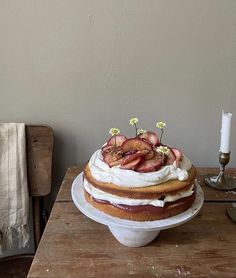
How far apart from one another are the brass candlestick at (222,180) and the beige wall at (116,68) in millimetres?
206

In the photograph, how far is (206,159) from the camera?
1294 millimetres

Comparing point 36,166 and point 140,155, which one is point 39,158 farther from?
point 140,155

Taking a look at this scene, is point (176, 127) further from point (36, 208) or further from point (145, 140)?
point (36, 208)

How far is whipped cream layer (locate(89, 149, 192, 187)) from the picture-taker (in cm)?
71

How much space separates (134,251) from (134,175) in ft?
0.61

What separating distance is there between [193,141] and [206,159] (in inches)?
3.6

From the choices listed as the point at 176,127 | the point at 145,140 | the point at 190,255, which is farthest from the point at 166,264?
the point at 176,127

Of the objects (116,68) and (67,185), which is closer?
(67,185)

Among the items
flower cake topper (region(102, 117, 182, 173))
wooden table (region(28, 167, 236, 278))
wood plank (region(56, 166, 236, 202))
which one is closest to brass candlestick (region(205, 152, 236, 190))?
wood plank (region(56, 166, 236, 202))

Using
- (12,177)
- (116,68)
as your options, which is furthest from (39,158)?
(116,68)

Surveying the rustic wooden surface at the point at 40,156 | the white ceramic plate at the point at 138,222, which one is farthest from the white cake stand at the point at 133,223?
the rustic wooden surface at the point at 40,156

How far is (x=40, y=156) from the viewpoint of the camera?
3.92 ft

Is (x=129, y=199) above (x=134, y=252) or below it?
above

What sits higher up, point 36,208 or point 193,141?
point 193,141
